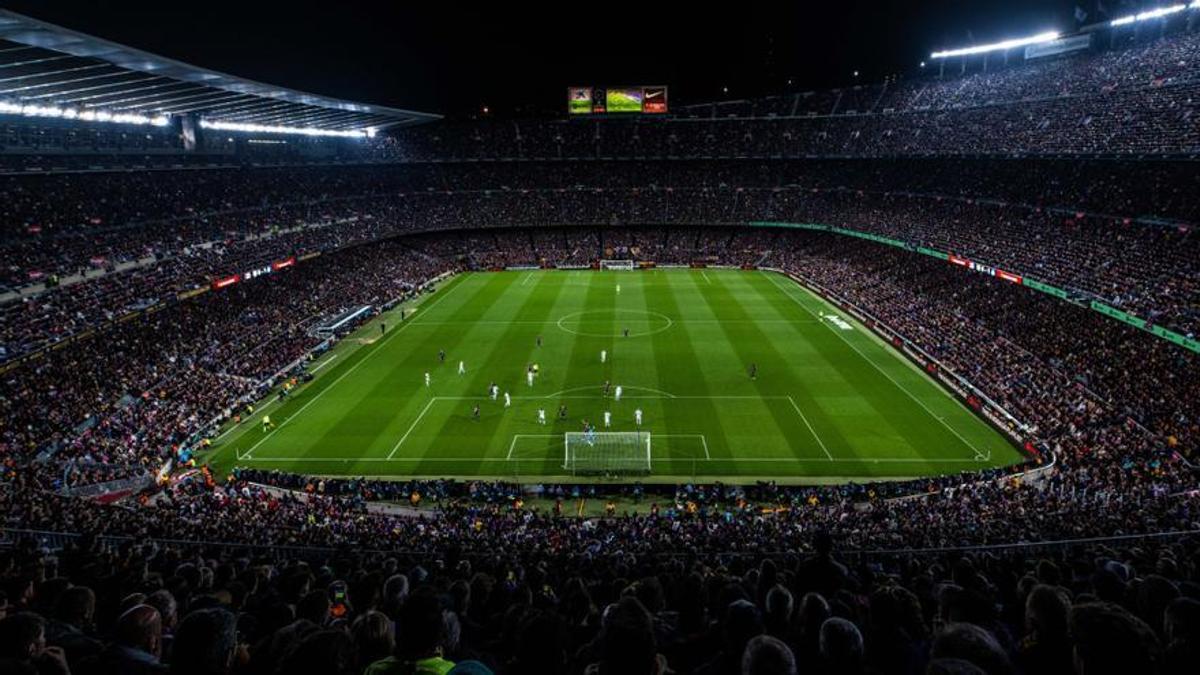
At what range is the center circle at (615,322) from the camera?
55062mm

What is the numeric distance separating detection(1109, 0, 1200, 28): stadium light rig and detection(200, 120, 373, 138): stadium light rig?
81471 millimetres

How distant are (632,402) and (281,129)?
5859 centimetres

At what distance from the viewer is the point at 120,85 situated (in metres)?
42.9

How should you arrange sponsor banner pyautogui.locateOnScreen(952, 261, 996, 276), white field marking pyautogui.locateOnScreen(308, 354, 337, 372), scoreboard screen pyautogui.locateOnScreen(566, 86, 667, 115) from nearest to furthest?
1. white field marking pyautogui.locateOnScreen(308, 354, 337, 372)
2. sponsor banner pyautogui.locateOnScreen(952, 261, 996, 276)
3. scoreboard screen pyautogui.locateOnScreen(566, 86, 667, 115)

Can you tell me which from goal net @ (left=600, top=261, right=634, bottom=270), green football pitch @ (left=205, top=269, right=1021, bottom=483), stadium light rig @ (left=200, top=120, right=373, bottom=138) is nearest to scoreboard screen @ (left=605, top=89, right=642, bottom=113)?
goal net @ (left=600, top=261, right=634, bottom=270)

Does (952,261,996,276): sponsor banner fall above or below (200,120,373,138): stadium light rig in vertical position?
below

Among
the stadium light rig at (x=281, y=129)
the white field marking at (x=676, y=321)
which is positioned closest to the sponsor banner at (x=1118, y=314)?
the white field marking at (x=676, y=321)

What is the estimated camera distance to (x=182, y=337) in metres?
44.5

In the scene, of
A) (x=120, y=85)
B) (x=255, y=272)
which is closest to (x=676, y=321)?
Answer: (x=255, y=272)

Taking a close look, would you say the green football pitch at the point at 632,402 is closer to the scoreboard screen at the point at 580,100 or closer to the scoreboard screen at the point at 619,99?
the scoreboard screen at the point at 619,99

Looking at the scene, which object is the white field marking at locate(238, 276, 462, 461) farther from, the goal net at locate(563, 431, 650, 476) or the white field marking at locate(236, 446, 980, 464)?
the goal net at locate(563, 431, 650, 476)

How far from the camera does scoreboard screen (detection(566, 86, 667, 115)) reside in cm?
9450

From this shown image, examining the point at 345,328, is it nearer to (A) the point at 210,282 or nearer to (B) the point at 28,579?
(A) the point at 210,282

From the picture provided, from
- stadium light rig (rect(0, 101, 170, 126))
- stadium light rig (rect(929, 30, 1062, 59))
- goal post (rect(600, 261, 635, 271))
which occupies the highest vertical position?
stadium light rig (rect(929, 30, 1062, 59))
